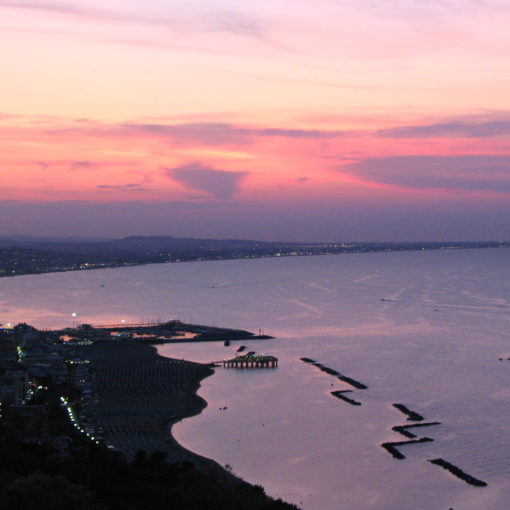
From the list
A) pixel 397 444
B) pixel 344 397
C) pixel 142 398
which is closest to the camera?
pixel 397 444

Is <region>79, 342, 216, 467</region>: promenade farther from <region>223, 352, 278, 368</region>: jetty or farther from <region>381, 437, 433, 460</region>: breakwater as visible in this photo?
<region>381, 437, 433, 460</region>: breakwater

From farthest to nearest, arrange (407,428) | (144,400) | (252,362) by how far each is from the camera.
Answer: (252,362)
(144,400)
(407,428)

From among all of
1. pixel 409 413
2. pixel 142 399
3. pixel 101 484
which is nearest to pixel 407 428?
pixel 409 413

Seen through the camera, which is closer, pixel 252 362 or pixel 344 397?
pixel 344 397

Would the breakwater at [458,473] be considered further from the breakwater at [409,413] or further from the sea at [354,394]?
the breakwater at [409,413]

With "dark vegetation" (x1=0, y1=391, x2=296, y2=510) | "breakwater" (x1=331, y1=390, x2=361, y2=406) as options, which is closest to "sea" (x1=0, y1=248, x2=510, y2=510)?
"breakwater" (x1=331, y1=390, x2=361, y2=406)

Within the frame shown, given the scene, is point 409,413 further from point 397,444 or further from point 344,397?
point 397,444

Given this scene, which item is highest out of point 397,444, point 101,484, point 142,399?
point 101,484
